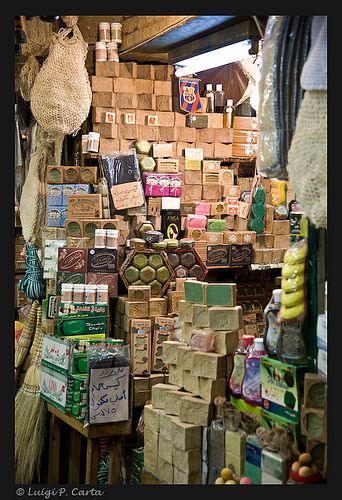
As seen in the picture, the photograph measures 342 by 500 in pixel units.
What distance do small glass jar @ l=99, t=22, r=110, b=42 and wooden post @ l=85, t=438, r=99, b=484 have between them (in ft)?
9.79

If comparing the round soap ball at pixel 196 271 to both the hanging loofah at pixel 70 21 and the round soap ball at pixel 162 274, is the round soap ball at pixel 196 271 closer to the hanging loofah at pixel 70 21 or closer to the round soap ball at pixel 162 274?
the round soap ball at pixel 162 274

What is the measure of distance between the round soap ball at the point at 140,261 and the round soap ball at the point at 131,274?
4 cm

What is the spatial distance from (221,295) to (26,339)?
2.31 meters

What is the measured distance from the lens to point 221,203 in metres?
6.96

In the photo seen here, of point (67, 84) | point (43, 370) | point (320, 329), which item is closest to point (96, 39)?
point (67, 84)

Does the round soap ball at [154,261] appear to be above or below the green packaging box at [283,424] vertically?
above

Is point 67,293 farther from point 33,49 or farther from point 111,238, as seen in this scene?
point 33,49

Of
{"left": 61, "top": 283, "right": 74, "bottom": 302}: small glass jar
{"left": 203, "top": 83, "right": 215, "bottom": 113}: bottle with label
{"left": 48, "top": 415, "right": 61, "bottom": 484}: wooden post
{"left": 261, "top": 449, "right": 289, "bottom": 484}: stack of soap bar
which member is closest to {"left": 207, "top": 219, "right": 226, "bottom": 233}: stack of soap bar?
{"left": 203, "top": 83, "right": 215, "bottom": 113}: bottle with label

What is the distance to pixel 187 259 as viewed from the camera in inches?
260

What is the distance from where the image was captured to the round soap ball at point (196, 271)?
260 inches

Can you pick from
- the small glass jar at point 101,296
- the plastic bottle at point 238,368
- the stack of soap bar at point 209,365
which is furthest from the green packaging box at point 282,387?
the small glass jar at point 101,296

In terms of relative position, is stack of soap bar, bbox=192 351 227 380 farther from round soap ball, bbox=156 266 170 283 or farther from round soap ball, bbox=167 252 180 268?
round soap ball, bbox=167 252 180 268

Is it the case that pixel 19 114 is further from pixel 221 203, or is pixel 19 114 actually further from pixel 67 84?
pixel 221 203

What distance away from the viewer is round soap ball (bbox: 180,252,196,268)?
21.6ft
